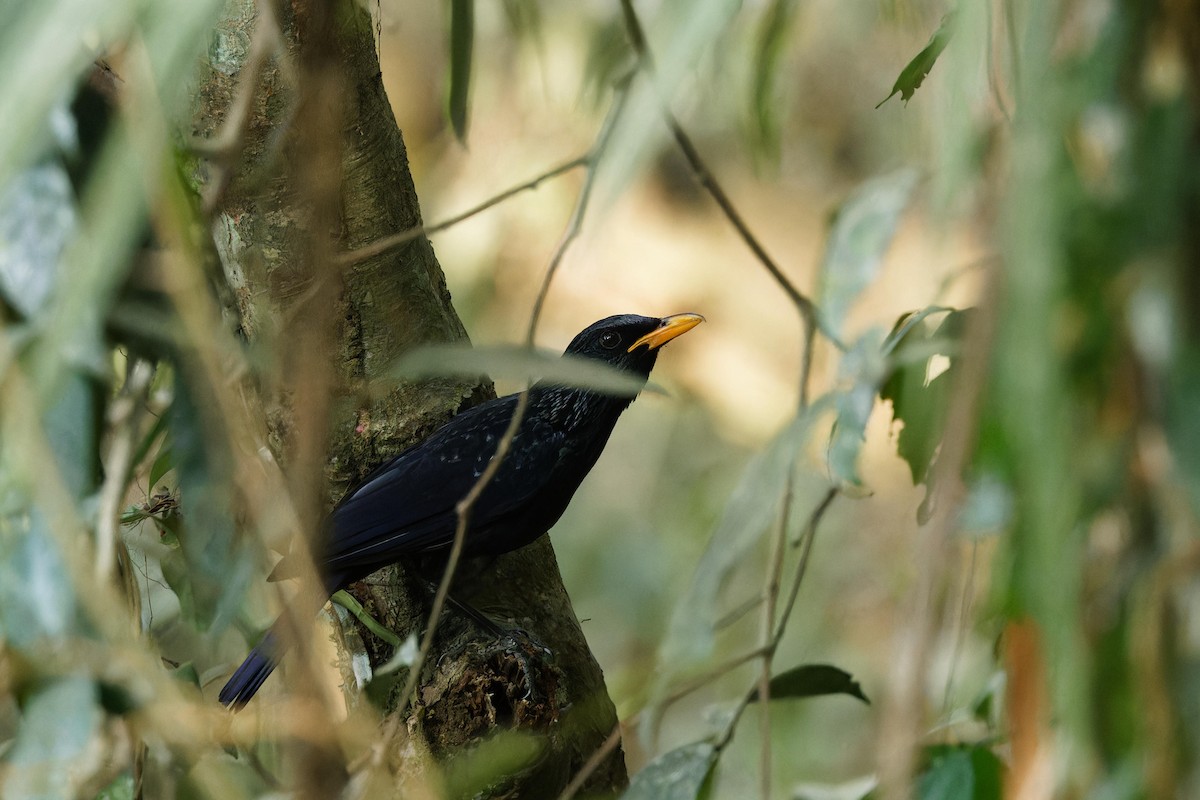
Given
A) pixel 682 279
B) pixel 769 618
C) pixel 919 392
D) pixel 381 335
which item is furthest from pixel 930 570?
pixel 682 279

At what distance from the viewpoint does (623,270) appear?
8227mm

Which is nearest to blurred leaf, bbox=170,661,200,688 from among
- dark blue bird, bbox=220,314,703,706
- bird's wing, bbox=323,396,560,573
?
dark blue bird, bbox=220,314,703,706

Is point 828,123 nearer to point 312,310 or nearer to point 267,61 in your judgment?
point 267,61

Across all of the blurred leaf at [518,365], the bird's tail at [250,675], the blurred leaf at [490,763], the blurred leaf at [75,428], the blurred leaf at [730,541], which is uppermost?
the blurred leaf at [75,428]

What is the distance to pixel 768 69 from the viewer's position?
3.96ft

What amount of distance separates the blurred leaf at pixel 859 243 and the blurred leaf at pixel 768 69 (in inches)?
4.6

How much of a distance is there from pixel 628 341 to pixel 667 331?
0.16 metres

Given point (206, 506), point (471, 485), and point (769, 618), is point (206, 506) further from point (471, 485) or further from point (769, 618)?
point (471, 485)

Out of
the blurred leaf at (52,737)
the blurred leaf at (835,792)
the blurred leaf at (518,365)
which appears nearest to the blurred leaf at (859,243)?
the blurred leaf at (518,365)

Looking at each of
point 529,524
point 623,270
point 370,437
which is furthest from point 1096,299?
point 623,270

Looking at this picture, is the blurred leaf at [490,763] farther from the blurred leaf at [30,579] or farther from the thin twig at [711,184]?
the thin twig at [711,184]

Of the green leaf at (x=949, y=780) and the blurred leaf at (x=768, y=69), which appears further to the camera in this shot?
the green leaf at (x=949, y=780)

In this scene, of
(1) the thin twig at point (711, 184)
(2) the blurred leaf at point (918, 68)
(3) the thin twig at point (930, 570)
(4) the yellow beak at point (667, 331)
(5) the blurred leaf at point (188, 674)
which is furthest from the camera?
(4) the yellow beak at point (667, 331)

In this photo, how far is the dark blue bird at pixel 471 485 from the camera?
2576 millimetres
